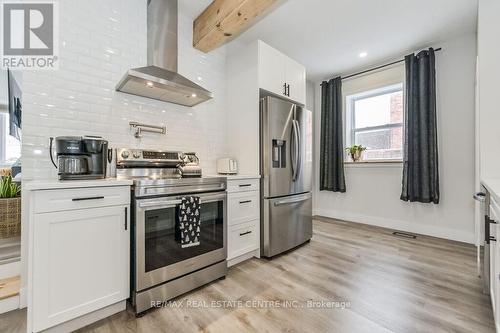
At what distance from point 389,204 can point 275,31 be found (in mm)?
3159

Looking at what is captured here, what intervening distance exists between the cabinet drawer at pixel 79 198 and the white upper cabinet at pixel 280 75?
182 cm

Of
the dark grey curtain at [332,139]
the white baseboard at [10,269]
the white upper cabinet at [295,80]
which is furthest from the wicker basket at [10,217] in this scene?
the dark grey curtain at [332,139]

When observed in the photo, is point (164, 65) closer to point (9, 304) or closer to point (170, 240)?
point (170, 240)

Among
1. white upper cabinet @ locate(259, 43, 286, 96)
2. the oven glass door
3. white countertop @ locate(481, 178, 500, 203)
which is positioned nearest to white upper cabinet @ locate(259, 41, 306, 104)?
white upper cabinet @ locate(259, 43, 286, 96)

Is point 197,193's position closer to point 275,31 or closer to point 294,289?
point 294,289

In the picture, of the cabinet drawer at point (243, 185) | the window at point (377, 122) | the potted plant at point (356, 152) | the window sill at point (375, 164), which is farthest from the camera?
the potted plant at point (356, 152)

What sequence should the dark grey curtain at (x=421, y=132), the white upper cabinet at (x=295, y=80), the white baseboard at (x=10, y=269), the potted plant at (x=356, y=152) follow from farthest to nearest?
the potted plant at (x=356, y=152), the dark grey curtain at (x=421, y=132), the white upper cabinet at (x=295, y=80), the white baseboard at (x=10, y=269)

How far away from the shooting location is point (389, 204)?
3.59 meters

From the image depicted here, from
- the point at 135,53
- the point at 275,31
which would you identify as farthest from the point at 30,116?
the point at 275,31

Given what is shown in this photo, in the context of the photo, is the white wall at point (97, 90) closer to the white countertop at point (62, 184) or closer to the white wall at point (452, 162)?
the white countertop at point (62, 184)

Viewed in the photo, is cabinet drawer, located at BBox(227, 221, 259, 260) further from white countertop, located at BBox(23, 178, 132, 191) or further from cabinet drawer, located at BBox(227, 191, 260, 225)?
white countertop, located at BBox(23, 178, 132, 191)

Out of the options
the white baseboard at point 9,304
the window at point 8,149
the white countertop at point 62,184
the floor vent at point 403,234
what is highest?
the window at point 8,149

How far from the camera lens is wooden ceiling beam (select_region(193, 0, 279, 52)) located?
6.45 ft

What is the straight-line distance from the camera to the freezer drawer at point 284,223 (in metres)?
2.49
